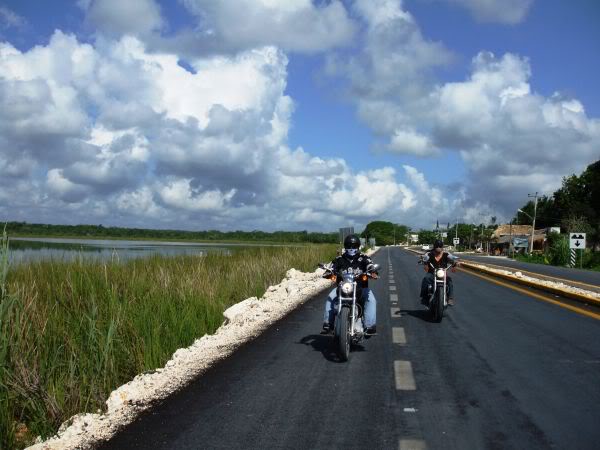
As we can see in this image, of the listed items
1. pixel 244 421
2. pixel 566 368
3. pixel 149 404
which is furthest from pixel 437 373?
pixel 149 404

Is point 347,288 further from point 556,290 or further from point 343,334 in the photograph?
point 556,290

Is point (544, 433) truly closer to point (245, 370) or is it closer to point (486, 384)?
point (486, 384)

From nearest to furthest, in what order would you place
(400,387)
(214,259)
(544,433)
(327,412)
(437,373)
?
(544,433)
(327,412)
(400,387)
(437,373)
(214,259)

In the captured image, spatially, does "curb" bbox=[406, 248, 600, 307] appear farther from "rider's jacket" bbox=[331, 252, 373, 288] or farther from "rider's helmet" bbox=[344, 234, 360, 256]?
"rider's helmet" bbox=[344, 234, 360, 256]

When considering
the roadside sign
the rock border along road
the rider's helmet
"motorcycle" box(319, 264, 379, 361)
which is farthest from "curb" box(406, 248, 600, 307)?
the roadside sign

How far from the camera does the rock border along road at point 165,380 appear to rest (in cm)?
444

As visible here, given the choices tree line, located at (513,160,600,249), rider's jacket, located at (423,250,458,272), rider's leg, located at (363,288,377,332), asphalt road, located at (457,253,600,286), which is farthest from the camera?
tree line, located at (513,160,600,249)

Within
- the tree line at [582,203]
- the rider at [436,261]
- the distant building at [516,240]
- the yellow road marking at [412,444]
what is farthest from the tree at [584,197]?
the yellow road marking at [412,444]

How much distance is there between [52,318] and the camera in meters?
7.43

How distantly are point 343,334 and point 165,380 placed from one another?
222 cm

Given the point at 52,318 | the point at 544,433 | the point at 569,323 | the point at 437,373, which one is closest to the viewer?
Result: the point at 544,433

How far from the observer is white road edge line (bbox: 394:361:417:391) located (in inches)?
228

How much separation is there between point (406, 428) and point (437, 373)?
2.00 m

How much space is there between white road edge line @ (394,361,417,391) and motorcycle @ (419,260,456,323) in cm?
368
